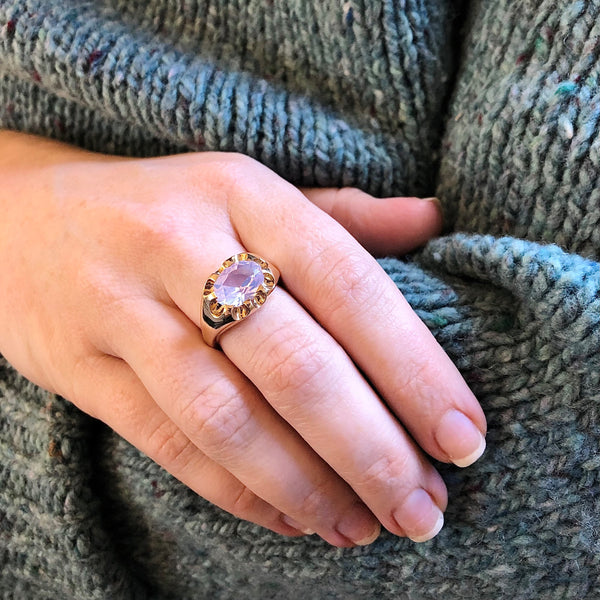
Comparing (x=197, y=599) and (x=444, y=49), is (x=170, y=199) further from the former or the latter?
(x=197, y=599)

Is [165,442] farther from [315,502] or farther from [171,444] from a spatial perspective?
[315,502]

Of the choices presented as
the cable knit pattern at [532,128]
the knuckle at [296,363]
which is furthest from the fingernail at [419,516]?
the cable knit pattern at [532,128]

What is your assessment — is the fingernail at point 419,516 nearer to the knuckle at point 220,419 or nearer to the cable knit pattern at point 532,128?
the knuckle at point 220,419

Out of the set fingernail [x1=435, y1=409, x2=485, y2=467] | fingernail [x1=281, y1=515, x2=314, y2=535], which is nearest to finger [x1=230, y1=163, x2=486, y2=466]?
fingernail [x1=435, y1=409, x2=485, y2=467]

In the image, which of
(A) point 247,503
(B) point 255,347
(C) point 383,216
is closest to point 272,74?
(C) point 383,216

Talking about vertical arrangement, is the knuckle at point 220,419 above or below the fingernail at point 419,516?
above

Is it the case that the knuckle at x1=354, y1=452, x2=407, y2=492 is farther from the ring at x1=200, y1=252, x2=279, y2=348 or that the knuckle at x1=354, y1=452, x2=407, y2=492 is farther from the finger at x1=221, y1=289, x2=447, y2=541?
the ring at x1=200, y1=252, x2=279, y2=348

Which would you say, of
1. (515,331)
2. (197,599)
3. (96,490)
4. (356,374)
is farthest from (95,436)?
(515,331)
